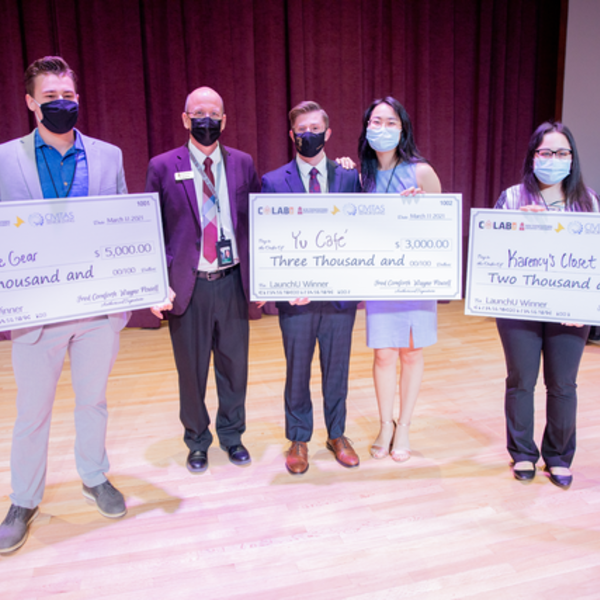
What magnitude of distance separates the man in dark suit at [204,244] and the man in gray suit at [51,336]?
239 millimetres

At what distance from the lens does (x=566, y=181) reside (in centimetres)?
206

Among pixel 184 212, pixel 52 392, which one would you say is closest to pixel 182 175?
pixel 184 212

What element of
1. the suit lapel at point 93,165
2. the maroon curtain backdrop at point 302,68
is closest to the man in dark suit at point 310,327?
the suit lapel at point 93,165

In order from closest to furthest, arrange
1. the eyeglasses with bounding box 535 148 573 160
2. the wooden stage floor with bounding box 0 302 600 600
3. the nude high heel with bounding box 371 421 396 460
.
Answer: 1. the wooden stage floor with bounding box 0 302 600 600
2. the eyeglasses with bounding box 535 148 573 160
3. the nude high heel with bounding box 371 421 396 460

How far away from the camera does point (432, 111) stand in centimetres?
549

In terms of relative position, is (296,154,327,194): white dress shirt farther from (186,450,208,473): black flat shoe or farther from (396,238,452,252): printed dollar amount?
(186,450,208,473): black flat shoe

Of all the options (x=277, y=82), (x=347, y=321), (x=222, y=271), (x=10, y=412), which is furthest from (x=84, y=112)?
(x=347, y=321)

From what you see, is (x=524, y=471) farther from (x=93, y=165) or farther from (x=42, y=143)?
(x=42, y=143)

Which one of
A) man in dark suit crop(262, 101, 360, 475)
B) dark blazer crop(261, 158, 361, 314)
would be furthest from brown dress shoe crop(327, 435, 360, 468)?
dark blazer crop(261, 158, 361, 314)

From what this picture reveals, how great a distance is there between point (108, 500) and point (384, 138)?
1.77 m

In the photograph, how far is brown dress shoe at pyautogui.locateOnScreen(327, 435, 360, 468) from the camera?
2.33m

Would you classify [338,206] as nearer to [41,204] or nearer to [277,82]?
[41,204]

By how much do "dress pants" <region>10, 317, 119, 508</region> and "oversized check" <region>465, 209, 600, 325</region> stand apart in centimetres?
146

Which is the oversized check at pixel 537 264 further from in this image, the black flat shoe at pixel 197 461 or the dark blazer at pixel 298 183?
the black flat shoe at pixel 197 461
